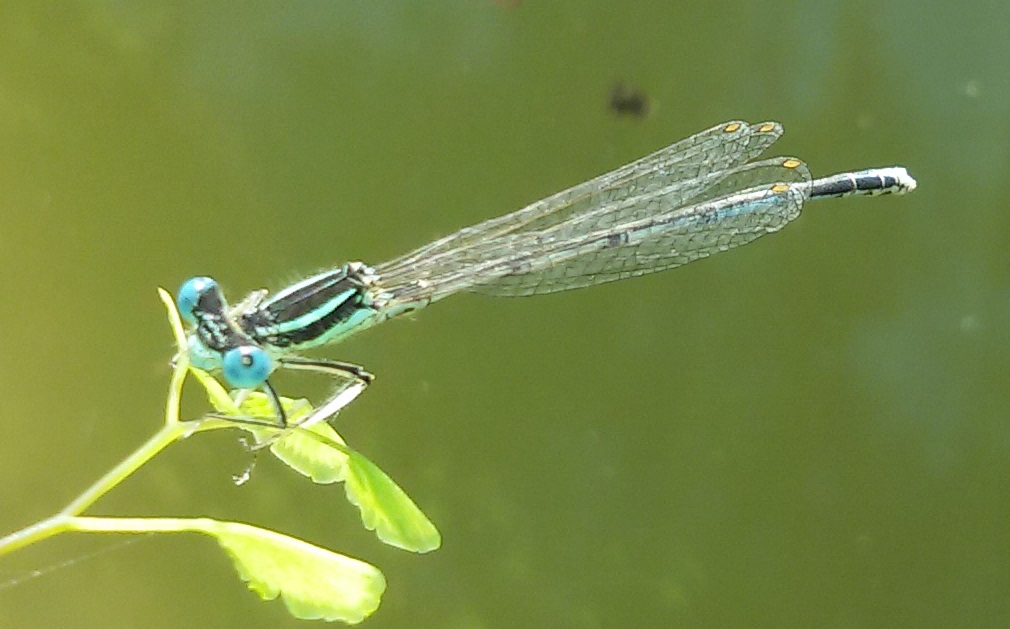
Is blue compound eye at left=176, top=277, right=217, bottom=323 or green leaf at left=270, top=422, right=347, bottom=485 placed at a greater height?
blue compound eye at left=176, top=277, right=217, bottom=323

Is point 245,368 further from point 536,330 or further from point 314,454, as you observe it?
point 536,330

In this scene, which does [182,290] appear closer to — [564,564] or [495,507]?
[495,507]

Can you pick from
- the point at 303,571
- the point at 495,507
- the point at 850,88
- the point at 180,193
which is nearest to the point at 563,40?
the point at 850,88

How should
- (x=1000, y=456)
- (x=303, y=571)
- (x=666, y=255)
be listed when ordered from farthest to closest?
(x=1000, y=456)
(x=666, y=255)
(x=303, y=571)

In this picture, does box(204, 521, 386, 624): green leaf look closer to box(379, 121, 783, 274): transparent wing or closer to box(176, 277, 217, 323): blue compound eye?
box(176, 277, 217, 323): blue compound eye

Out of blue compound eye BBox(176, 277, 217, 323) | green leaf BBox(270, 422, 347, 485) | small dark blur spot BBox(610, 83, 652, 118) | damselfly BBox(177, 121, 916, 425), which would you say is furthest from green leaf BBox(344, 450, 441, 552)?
small dark blur spot BBox(610, 83, 652, 118)
